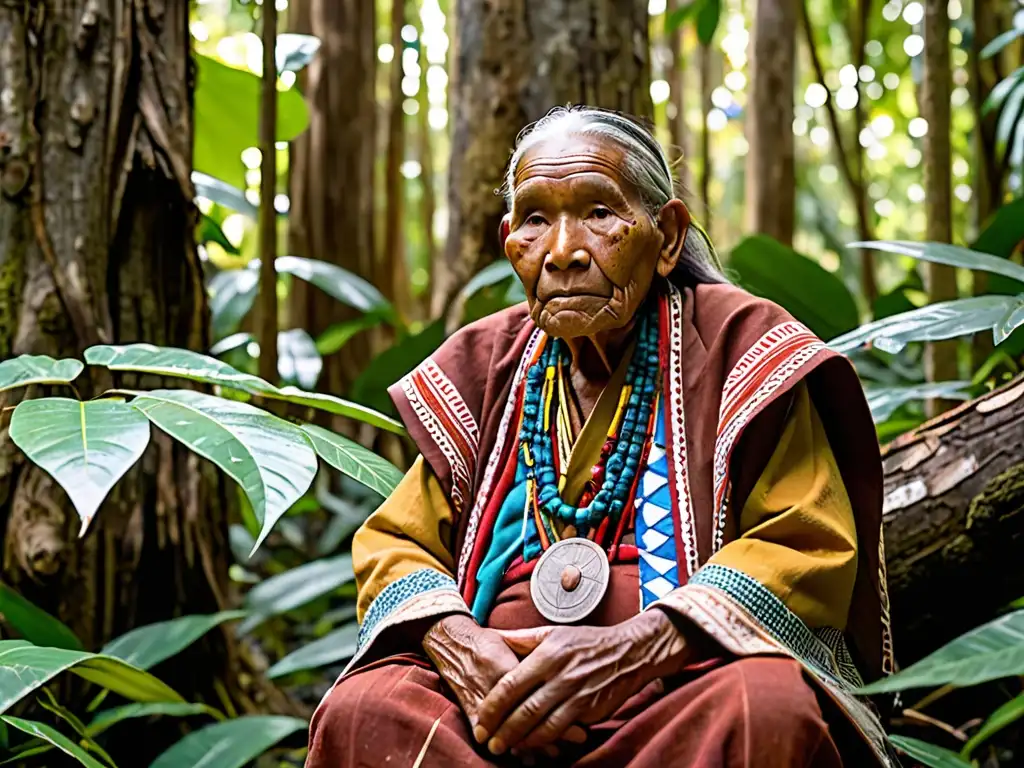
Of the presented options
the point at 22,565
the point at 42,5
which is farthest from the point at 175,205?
the point at 22,565

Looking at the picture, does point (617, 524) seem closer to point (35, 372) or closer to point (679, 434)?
point (679, 434)

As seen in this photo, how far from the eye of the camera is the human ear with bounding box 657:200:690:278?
69.9 inches

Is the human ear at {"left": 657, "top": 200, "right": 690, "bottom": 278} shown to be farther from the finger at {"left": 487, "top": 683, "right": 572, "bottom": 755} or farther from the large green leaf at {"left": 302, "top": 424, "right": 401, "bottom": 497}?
the finger at {"left": 487, "top": 683, "right": 572, "bottom": 755}

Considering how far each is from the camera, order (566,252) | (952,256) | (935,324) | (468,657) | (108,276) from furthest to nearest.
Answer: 1. (108,276)
2. (952,256)
3. (935,324)
4. (566,252)
5. (468,657)

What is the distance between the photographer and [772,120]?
16.3ft

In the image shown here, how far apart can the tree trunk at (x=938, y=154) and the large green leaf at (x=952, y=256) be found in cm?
58

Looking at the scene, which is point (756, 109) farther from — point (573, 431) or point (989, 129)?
point (573, 431)

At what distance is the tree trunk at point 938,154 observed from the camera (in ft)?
9.29

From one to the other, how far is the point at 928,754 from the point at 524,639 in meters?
0.69

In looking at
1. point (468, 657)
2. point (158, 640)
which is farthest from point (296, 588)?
point (468, 657)

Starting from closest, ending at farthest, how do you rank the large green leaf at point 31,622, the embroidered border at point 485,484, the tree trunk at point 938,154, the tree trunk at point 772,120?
the embroidered border at point 485,484 → the large green leaf at point 31,622 → the tree trunk at point 938,154 → the tree trunk at point 772,120

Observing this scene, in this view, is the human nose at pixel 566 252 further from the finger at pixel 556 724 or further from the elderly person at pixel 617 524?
the finger at pixel 556 724

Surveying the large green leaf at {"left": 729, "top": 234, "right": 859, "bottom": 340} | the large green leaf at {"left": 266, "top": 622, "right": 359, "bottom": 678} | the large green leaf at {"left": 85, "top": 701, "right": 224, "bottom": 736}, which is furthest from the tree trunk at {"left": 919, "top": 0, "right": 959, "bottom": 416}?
the large green leaf at {"left": 85, "top": 701, "right": 224, "bottom": 736}

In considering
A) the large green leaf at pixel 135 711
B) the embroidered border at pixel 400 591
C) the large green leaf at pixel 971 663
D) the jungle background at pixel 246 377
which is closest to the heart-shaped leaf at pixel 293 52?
the jungle background at pixel 246 377
